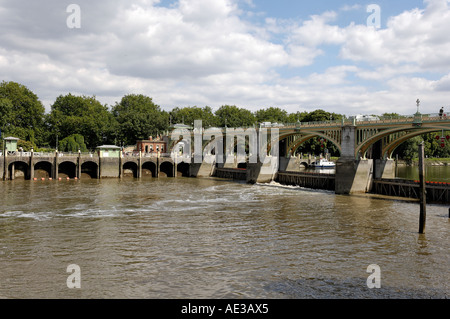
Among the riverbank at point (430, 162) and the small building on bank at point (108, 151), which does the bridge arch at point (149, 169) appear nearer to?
the small building on bank at point (108, 151)

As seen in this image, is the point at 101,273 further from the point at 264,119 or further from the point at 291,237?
the point at 264,119

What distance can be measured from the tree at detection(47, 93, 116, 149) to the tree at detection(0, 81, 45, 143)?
4.02 metres

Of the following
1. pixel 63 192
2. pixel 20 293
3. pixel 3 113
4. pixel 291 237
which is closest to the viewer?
pixel 20 293

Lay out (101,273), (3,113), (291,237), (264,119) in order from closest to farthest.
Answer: (101,273)
(291,237)
(3,113)
(264,119)

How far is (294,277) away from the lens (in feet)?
53.3

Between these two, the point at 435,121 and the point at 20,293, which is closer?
the point at 20,293

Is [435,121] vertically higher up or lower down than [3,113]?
lower down

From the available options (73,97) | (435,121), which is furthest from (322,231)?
(73,97)

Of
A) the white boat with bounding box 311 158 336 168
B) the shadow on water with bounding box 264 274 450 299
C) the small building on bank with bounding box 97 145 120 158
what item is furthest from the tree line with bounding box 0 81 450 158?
the shadow on water with bounding box 264 274 450 299

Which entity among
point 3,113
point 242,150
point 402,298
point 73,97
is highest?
point 73,97

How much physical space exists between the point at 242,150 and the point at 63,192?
2465 inches

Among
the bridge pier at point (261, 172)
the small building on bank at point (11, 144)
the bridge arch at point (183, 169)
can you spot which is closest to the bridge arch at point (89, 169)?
the small building on bank at point (11, 144)

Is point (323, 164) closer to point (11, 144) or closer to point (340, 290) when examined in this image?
point (11, 144)

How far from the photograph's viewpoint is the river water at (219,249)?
14930 mm
